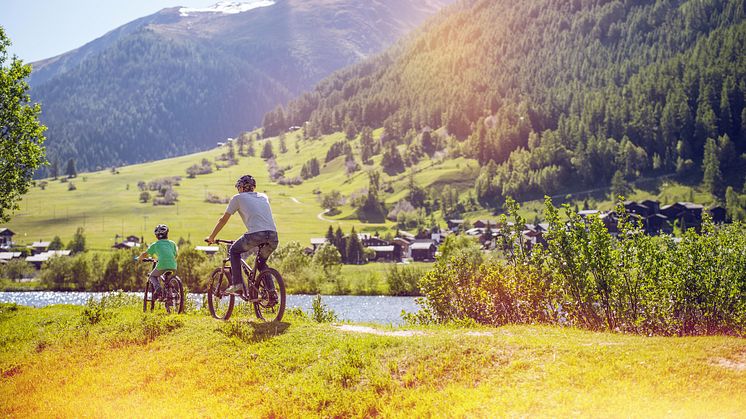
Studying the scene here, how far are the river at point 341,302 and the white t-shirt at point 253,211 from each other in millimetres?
72873

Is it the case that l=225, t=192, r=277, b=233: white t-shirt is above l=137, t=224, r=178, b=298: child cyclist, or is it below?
above

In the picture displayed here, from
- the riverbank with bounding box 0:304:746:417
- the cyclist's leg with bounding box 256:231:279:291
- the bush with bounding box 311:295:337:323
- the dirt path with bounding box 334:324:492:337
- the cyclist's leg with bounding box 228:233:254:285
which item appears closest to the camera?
the riverbank with bounding box 0:304:746:417

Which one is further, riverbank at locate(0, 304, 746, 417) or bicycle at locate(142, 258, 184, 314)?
bicycle at locate(142, 258, 184, 314)

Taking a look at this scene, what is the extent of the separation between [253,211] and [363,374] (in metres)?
6.87

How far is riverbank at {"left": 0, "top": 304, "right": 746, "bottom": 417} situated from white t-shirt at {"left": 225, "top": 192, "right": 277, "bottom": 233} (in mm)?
3167

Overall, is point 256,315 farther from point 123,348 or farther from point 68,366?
point 68,366

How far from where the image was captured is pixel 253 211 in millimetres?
18750

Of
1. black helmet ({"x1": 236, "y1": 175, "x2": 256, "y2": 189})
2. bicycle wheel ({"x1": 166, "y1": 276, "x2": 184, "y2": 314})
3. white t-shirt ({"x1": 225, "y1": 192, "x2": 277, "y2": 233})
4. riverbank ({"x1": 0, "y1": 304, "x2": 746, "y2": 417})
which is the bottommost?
riverbank ({"x1": 0, "y1": 304, "x2": 746, "y2": 417})

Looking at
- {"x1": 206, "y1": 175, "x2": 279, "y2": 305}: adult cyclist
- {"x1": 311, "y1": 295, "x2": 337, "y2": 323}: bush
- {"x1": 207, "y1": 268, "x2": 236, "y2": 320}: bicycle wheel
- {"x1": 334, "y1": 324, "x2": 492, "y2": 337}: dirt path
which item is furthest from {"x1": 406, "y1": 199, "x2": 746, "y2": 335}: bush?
{"x1": 206, "y1": 175, "x2": 279, "y2": 305}: adult cyclist

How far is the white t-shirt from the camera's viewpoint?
18.7 meters

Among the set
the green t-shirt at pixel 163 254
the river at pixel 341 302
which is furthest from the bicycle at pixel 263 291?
the river at pixel 341 302

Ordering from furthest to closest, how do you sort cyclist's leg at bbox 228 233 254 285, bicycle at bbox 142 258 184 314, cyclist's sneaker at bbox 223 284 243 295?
bicycle at bbox 142 258 184 314 → cyclist's sneaker at bbox 223 284 243 295 → cyclist's leg at bbox 228 233 254 285

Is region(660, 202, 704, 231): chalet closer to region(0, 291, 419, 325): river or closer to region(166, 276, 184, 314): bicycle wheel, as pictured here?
region(0, 291, 419, 325): river

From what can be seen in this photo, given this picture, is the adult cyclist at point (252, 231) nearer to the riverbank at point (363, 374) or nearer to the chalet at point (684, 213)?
the riverbank at point (363, 374)
